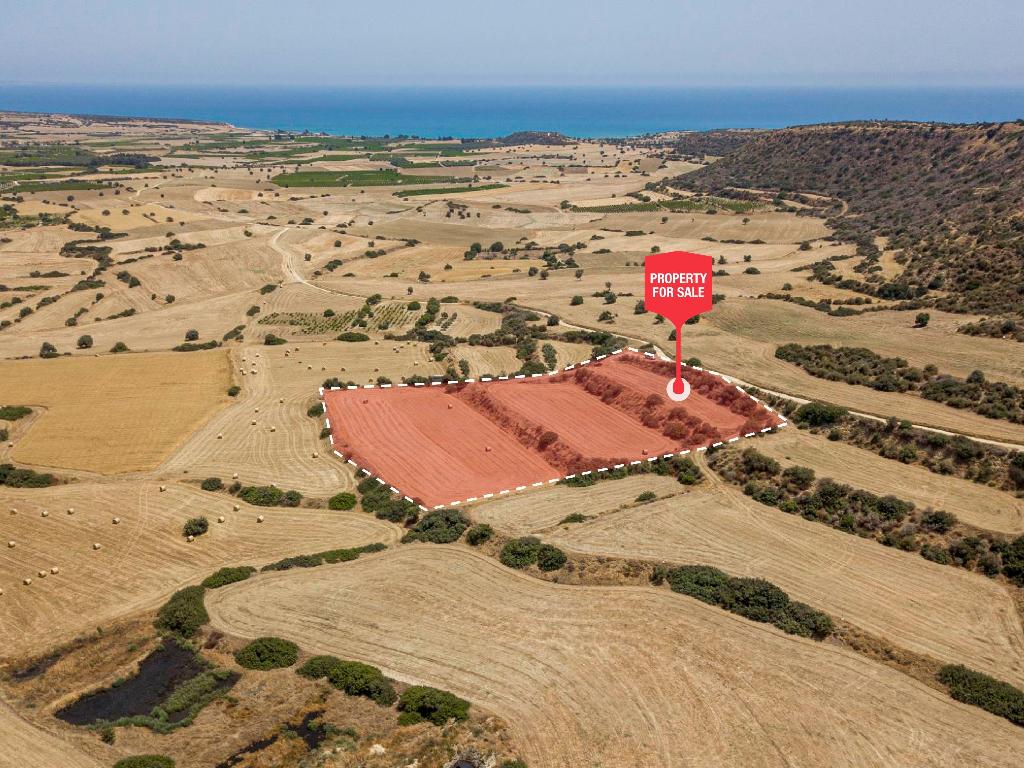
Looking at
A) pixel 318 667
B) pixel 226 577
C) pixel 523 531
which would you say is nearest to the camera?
pixel 318 667

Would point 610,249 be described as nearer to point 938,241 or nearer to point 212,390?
point 938,241

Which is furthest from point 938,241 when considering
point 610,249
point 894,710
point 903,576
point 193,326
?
point 193,326

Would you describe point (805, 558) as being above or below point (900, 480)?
below

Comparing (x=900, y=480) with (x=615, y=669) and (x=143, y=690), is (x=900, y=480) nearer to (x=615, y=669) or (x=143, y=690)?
(x=615, y=669)

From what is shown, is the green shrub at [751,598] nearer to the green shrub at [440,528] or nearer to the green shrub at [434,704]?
the green shrub at [440,528]

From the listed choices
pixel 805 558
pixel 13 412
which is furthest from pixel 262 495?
pixel 805 558

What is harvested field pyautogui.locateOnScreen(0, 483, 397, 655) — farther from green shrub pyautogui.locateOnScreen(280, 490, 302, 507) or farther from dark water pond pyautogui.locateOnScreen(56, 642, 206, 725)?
dark water pond pyautogui.locateOnScreen(56, 642, 206, 725)
